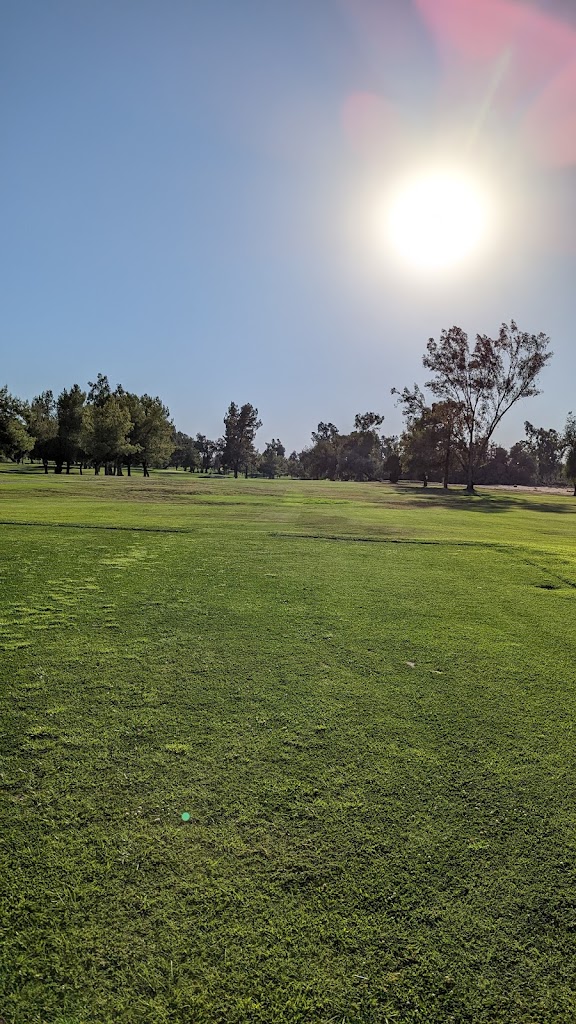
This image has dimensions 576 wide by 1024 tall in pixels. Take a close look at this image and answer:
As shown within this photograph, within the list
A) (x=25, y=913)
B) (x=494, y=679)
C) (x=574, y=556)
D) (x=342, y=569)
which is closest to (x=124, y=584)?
(x=342, y=569)

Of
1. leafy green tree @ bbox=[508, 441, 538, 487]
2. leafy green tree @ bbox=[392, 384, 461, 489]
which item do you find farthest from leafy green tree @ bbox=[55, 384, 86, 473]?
leafy green tree @ bbox=[508, 441, 538, 487]

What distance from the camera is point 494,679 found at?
4758mm

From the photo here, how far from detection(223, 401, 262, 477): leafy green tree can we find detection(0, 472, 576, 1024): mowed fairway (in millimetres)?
117495

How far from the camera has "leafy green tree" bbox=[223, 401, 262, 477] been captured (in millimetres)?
123000

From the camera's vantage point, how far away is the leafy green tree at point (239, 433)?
12300 centimetres

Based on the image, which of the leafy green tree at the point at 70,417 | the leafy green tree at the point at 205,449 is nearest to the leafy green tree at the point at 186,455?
the leafy green tree at the point at 205,449

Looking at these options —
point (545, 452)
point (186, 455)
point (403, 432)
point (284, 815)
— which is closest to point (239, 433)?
point (186, 455)

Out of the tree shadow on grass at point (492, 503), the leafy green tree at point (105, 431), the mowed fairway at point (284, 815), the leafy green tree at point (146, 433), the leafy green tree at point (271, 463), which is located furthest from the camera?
the leafy green tree at point (271, 463)

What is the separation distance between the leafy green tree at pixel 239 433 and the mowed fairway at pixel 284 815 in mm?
117495

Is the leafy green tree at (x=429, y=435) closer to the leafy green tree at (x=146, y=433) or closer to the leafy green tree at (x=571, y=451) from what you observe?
the leafy green tree at (x=571, y=451)

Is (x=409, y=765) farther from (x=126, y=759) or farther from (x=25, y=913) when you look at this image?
(x=25, y=913)

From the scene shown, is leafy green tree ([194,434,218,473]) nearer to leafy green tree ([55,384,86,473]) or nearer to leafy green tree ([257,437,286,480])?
leafy green tree ([257,437,286,480])

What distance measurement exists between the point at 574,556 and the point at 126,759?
11.9 metres

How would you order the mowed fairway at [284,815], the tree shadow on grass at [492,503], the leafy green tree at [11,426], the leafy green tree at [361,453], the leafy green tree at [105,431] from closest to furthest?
the mowed fairway at [284,815] < the tree shadow on grass at [492,503] < the leafy green tree at [11,426] < the leafy green tree at [105,431] < the leafy green tree at [361,453]
